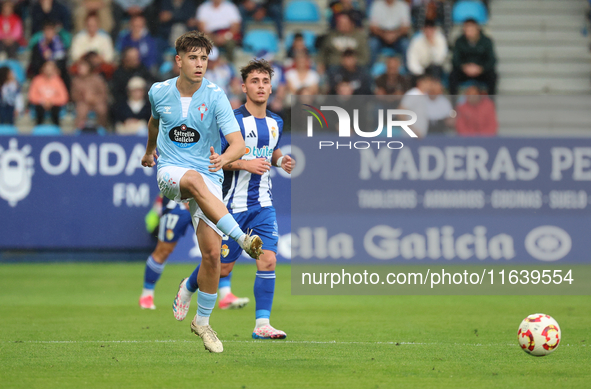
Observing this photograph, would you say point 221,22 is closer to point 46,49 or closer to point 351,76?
point 351,76

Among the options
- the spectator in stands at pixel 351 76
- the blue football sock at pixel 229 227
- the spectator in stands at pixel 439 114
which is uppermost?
the spectator in stands at pixel 351 76

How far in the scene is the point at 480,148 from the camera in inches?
559

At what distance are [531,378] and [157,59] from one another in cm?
1325

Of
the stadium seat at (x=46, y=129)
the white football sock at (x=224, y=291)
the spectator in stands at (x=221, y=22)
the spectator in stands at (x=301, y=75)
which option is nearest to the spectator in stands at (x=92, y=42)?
the spectator in stands at (x=221, y=22)

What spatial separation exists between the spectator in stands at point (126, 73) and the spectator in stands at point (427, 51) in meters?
5.55

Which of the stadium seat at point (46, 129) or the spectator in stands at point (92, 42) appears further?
the spectator in stands at point (92, 42)

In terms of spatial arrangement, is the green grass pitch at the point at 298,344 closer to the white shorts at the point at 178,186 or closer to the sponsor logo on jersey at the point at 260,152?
the white shorts at the point at 178,186

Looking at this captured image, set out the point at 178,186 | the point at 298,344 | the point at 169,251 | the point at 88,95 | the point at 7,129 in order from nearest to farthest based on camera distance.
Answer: the point at 178,186 < the point at 298,344 < the point at 169,251 < the point at 7,129 < the point at 88,95

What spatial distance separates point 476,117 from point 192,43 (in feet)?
29.4

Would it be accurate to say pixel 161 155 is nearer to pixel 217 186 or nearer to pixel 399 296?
pixel 217 186

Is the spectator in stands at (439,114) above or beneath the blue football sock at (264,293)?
above

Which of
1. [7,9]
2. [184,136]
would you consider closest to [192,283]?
[184,136]

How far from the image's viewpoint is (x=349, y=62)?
53.1 ft

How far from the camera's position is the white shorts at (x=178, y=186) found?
21.1ft
